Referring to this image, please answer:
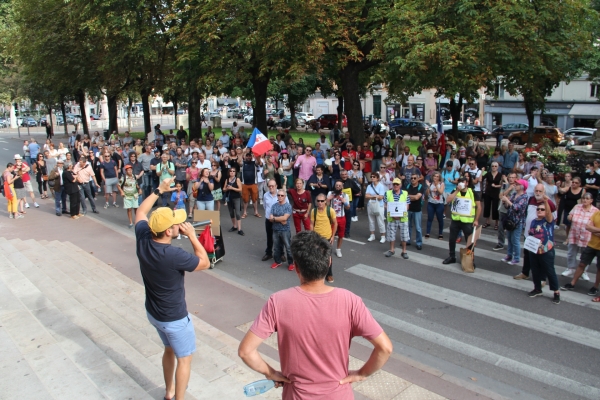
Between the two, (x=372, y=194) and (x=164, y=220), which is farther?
(x=372, y=194)

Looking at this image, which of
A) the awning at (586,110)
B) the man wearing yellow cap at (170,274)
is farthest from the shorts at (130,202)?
the awning at (586,110)

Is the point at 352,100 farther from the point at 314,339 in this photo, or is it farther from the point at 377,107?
the point at 377,107

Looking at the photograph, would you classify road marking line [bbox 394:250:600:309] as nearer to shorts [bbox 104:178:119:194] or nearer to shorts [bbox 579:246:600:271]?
shorts [bbox 579:246:600:271]

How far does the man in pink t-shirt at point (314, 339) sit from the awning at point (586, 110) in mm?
52191

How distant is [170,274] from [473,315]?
17.6ft

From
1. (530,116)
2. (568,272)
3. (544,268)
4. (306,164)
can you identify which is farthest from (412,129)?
(544,268)

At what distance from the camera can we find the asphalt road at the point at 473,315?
20.2ft

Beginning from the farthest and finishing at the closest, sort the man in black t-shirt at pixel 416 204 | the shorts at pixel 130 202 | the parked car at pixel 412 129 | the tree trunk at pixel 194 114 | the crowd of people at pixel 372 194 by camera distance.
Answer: the parked car at pixel 412 129, the tree trunk at pixel 194 114, the shorts at pixel 130 202, the man in black t-shirt at pixel 416 204, the crowd of people at pixel 372 194

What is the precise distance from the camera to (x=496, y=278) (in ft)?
31.0

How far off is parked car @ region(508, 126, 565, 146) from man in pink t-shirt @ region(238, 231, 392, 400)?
114 ft

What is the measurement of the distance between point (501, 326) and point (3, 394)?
6.35 metres

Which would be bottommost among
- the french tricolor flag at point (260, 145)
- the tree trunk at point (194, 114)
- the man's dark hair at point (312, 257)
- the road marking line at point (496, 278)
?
the road marking line at point (496, 278)

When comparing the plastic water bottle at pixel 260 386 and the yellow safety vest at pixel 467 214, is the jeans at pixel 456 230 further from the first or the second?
the plastic water bottle at pixel 260 386

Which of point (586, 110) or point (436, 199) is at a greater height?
point (586, 110)
